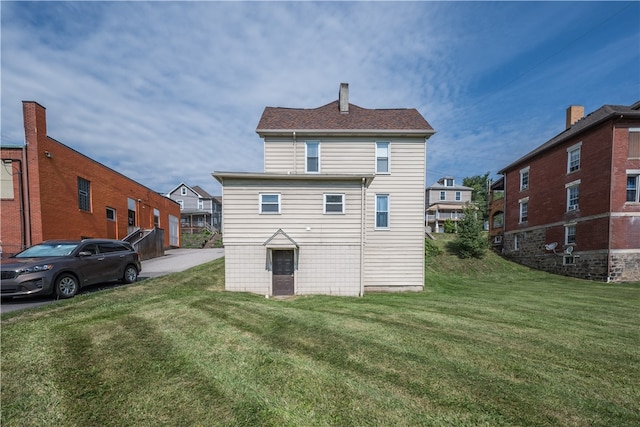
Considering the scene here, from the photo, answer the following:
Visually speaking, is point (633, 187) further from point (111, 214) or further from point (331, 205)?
point (111, 214)

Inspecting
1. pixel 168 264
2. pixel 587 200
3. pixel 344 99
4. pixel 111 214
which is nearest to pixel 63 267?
pixel 168 264

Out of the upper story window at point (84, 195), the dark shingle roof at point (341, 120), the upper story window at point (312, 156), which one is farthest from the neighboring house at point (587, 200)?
the upper story window at point (84, 195)

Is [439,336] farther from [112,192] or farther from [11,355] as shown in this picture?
[112,192]

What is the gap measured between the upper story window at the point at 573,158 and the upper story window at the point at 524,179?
427 centimetres

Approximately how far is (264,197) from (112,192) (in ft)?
50.7

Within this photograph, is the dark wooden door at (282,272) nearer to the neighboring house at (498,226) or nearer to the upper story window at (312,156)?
the upper story window at (312,156)

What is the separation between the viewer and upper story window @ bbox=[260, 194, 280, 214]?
11.4m

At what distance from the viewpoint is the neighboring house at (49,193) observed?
12.9 metres

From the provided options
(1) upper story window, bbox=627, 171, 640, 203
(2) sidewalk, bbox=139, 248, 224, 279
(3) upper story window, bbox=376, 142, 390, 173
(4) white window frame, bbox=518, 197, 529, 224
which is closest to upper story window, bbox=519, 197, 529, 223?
(4) white window frame, bbox=518, 197, 529, 224

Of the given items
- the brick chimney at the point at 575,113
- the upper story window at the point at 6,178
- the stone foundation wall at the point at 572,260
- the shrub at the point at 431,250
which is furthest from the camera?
the brick chimney at the point at 575,113

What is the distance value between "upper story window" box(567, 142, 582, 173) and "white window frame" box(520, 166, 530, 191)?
4.15 metres

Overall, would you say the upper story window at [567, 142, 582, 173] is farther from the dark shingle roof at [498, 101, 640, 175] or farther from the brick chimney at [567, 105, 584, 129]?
the brick chimney at [567, 105, 584, 129]

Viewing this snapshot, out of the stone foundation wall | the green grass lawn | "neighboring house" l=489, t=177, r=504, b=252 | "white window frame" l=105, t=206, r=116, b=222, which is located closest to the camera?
the green grass lawn

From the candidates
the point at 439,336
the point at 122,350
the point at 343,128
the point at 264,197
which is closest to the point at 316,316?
the point at 439,336
